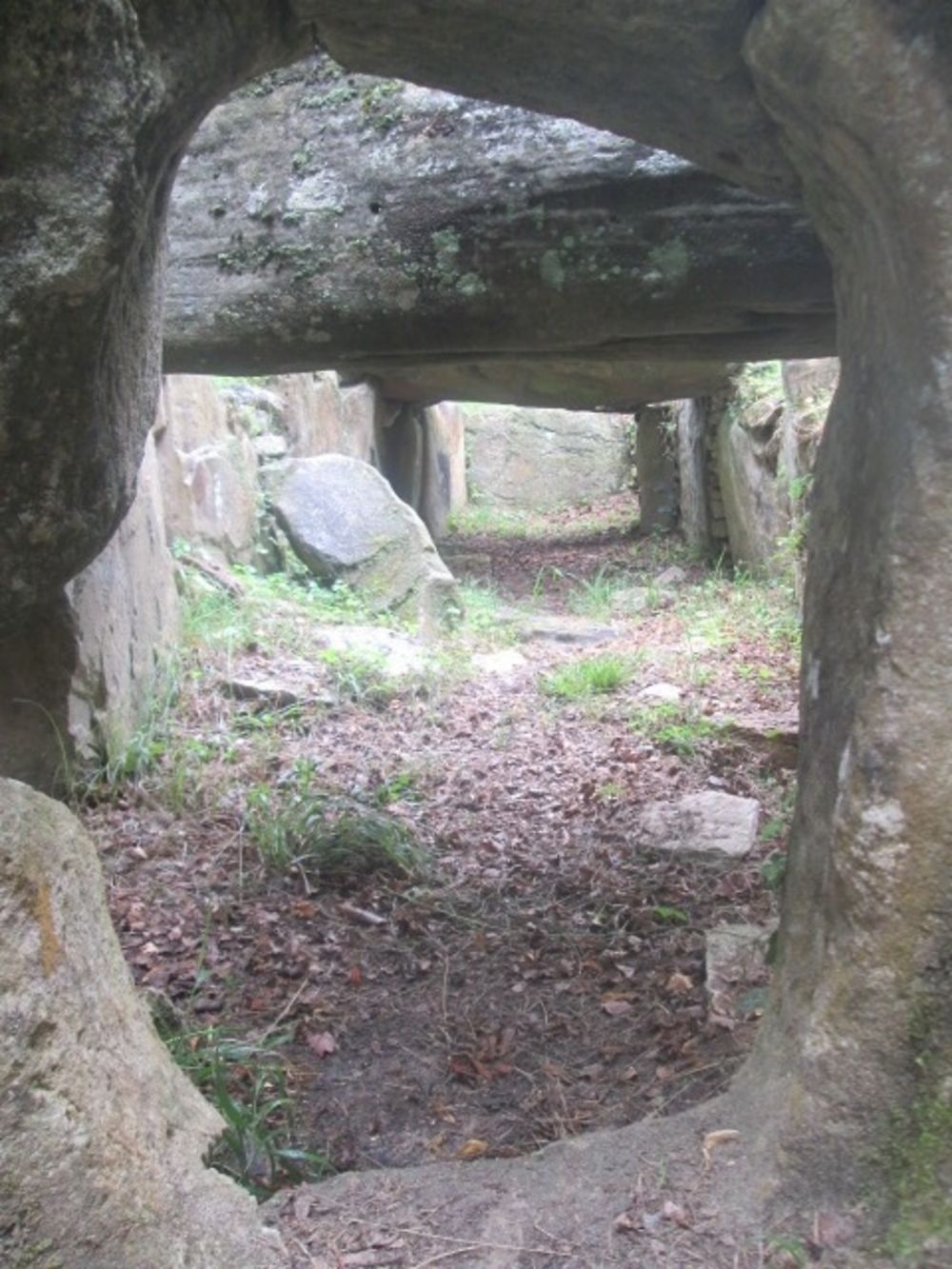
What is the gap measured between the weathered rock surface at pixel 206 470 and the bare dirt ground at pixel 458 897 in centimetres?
91

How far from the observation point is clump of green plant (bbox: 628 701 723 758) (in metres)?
5.17

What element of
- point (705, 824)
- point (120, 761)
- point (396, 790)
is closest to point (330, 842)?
point (396, 790)

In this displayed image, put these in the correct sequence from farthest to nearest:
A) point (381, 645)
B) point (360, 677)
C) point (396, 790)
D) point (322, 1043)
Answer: point (381, 645) < point (360, 677) < point (396, 790) < point (322, 1043)

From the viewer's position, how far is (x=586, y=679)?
6.17 meters

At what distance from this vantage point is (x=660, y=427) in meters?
11.5

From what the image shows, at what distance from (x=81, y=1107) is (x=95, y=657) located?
9.78ft

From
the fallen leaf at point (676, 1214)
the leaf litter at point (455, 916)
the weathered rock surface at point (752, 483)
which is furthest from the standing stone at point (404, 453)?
the fallen leaf at point (676, 1214)

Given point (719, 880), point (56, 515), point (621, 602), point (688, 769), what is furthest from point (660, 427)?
point (56, 515)

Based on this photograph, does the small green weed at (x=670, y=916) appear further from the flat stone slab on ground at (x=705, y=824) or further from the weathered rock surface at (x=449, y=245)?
the weathered rock surface at (x=449, y=245)

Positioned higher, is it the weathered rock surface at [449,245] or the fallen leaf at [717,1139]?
the weathered rock surface at [449,245]

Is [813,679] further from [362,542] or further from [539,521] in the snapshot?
[539,521]

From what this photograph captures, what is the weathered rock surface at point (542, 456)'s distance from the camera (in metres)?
15.8

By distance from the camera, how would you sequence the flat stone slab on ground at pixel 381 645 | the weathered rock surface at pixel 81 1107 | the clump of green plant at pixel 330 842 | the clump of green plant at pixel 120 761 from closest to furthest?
1. the weathered rock surface at pixel 81 1107
2. the clump of green plant at pixel 330 842
3. the clump of green plant at pixel 120 761
4. the flat stone slab on ground at pixel 381 645

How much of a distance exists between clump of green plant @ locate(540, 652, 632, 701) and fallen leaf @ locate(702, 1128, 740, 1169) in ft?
13.6
